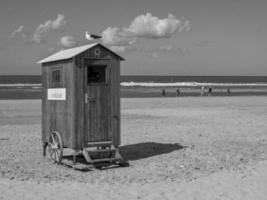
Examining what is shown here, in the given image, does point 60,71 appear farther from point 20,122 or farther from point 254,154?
point 20,122

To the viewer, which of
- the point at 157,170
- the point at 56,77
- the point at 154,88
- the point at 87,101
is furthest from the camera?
the point at 154,88

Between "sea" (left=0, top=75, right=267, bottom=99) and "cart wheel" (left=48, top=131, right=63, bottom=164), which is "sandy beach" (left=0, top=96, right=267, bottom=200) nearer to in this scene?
"cart wheel" (left=48, top=131, right=63, bottom=164)

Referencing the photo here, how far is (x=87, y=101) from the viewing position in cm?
1091

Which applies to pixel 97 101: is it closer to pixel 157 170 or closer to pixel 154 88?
pixel 157 170

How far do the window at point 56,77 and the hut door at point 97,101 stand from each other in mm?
894

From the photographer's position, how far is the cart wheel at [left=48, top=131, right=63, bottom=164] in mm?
11211

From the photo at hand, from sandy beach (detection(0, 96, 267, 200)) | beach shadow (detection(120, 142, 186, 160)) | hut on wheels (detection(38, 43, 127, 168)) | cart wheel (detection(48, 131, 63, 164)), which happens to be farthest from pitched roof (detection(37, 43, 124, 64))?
beach shadow (detection(120, 142, 186, 160))

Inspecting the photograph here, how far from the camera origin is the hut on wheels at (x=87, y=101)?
10.8 metres

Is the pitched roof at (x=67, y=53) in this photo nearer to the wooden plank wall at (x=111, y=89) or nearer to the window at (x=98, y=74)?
the wooden plank wall at (x=111, y=89)

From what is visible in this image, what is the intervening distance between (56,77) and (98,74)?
1.24m

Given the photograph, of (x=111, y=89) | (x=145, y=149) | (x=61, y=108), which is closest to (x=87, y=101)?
(x=111, y=89)

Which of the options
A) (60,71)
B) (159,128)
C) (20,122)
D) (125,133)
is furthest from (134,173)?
(20,122)

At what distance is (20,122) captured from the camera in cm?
2192

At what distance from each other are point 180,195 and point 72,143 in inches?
139
